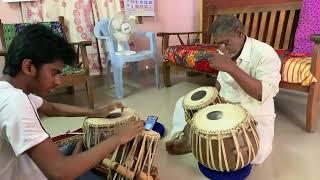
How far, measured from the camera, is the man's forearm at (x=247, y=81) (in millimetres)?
1500

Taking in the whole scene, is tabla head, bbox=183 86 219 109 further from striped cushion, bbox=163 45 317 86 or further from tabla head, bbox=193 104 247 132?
striped cushion, bbox=163 45 317 86

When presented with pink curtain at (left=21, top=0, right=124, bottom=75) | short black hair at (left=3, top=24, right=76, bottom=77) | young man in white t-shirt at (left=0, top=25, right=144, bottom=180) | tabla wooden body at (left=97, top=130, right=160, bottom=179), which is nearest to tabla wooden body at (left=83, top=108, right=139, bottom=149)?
tabla wooden body at (left=97, top=130, right=160, bottom=179)

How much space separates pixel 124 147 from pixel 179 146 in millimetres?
780

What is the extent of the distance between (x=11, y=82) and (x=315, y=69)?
186cm

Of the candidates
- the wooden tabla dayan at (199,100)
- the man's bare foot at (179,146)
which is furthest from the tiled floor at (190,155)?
the wooden tabla dayan at (199,100)

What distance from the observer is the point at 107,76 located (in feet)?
12.3

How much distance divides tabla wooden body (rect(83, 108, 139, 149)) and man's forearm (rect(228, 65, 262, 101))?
59 centimetres

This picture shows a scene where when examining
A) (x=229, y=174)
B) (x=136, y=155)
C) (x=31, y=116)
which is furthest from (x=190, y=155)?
(x=31, y=116)

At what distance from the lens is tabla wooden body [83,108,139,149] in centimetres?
122

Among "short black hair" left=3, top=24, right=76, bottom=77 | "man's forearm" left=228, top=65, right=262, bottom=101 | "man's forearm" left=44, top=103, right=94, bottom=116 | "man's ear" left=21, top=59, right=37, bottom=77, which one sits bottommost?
"man's forearm" left=44, top=103, right=94, bottom=116

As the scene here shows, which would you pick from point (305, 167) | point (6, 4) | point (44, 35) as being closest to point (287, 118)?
point (305, 167)

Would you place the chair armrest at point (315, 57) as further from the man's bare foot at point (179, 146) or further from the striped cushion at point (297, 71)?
the man's bare foot at point (179, 146)

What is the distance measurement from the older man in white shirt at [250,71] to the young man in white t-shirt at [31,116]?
834 millimetres

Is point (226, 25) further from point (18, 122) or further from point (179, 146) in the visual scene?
point (18, 122)
